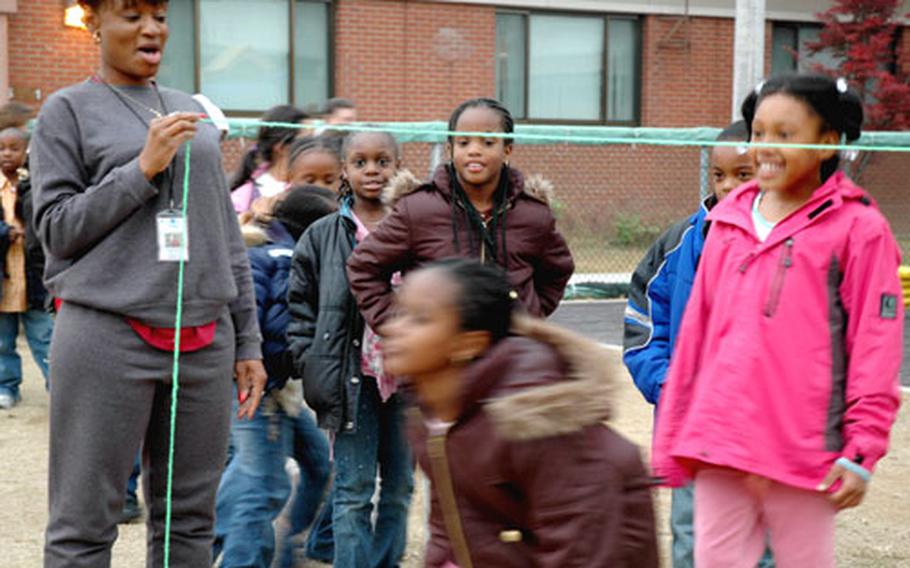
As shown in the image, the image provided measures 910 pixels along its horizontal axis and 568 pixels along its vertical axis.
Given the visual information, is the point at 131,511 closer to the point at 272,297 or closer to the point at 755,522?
the point at 272,297

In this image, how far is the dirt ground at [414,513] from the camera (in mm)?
4980

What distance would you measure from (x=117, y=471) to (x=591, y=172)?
13917 mm

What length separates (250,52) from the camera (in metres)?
16.7

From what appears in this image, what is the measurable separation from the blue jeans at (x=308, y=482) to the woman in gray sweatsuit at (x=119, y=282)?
4.61 ft

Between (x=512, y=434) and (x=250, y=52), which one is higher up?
(x=250, y=52)

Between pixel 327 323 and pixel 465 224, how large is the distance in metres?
0.60

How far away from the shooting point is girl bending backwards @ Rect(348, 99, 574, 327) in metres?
4.07

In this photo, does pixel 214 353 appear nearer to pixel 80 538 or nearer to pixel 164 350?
pixel 164 350

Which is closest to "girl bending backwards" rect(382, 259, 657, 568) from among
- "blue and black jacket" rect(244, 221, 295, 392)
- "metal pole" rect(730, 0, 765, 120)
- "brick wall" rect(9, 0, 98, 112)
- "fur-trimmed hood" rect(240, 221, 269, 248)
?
"blue and black jacket" rect(244, 221, 295, 392)

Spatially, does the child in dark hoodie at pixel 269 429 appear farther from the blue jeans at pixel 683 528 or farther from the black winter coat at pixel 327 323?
the blue jeans at pixel 683 528

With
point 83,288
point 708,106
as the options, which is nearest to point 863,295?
point 83,288

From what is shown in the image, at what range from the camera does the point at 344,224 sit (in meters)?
4.41

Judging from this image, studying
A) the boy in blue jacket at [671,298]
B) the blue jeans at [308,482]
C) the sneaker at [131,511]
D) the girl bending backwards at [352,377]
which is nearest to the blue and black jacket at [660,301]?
the boy in blue jacket at [671,298]

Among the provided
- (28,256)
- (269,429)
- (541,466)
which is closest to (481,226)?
(269,429)
